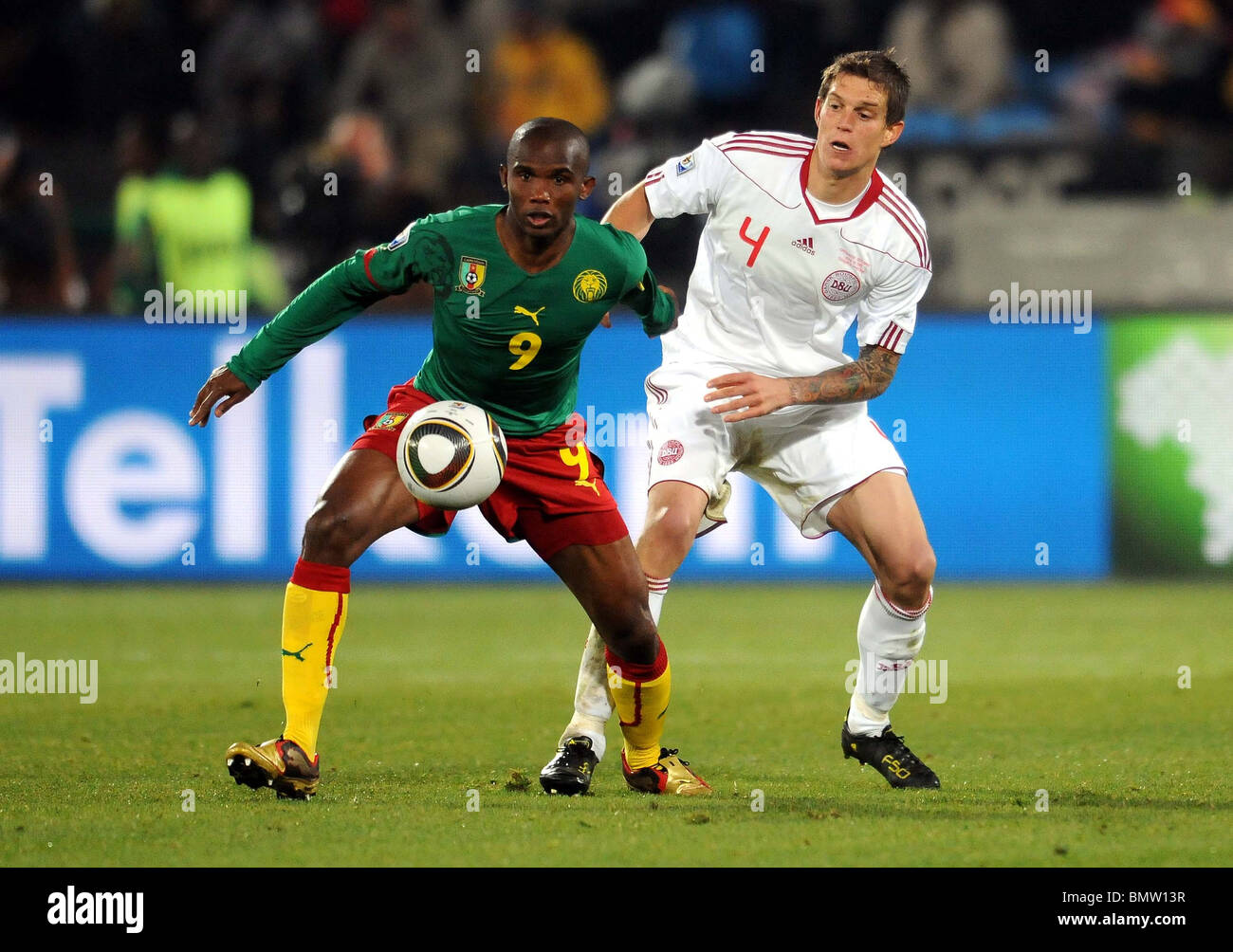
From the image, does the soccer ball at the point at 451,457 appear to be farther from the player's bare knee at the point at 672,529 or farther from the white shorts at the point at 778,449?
the white shorts at the point at 778,449

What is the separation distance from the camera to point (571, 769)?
5.86 metres

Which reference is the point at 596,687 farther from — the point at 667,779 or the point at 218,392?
the point at 218,392

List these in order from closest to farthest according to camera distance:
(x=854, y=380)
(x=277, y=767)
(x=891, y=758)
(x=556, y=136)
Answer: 1. (x=556, y=136)
2. (x=277, y=767)
3. (x=891, y=758)
4. (x=854, y=380)

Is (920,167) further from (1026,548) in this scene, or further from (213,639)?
(213,639)

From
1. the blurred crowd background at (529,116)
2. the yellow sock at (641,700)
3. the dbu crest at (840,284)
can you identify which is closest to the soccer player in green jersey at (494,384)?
the yellow sock at (641,700)

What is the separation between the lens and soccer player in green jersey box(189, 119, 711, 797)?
212 inches

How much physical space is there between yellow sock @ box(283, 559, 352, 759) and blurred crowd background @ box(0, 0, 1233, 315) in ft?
20.9

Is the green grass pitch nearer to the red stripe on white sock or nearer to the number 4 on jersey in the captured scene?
the red stripe on white sock

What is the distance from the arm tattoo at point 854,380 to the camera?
6.12 m

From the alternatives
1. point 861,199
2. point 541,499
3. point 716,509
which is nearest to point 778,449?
point 716,509

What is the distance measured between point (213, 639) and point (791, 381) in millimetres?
4423

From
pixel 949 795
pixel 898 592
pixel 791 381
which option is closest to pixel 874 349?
pixel 791 381

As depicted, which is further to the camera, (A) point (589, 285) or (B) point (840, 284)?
(B) point (840, 284)

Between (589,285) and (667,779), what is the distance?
5.16ft
